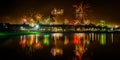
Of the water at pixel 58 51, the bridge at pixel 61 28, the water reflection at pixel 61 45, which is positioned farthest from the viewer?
the bridge at pixel 61 28

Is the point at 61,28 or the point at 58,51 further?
the point at 61,28

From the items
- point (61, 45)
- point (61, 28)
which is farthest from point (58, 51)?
point (61, 28)

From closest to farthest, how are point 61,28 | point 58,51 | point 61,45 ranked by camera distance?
point 58,51 → point 61,45 → point 61,28

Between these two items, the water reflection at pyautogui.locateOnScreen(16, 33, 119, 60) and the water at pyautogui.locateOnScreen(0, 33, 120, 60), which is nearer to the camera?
the water at pyautogui.locateOnScreen(0, 33, 120, 60)

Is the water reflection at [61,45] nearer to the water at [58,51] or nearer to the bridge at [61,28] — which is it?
the water at [58,51]

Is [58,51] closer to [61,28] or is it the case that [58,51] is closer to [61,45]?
[61,45]

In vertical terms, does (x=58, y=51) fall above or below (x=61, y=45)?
below

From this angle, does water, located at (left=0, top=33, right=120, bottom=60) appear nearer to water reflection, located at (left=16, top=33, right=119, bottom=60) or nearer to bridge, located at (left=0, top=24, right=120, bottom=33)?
water reflection, located at (left=16, top=33, right=119, bottom=60)

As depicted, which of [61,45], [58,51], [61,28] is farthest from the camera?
[61,28]

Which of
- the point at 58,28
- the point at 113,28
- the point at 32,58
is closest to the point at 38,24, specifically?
the point at 58,28

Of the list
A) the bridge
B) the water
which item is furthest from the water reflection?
the bridge

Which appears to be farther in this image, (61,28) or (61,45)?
(61,28)

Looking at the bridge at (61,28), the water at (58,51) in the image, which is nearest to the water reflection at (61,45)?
the water at (58,51)

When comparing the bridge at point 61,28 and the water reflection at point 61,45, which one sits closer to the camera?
the water reflection at point 61,45
